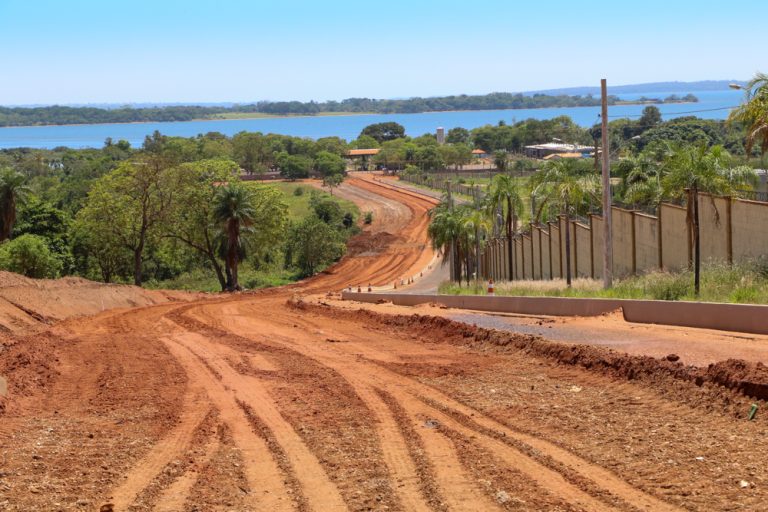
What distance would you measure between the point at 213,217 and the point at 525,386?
50.7 metres

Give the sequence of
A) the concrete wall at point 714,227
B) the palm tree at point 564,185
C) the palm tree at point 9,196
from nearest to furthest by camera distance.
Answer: the concrete wall at point 714,227, the palm tree at point 564,185, the palm tree at point 9,196

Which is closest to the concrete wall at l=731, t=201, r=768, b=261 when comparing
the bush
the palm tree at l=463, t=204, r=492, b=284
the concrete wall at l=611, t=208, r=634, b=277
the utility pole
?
the utility pole

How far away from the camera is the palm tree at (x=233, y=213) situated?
63906 mm

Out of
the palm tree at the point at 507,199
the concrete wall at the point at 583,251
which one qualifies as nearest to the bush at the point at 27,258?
the palm tree at the point at 507,199

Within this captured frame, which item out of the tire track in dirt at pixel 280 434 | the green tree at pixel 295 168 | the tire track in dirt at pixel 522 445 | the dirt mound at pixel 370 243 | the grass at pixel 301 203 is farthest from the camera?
the green tree at pixel 295 168

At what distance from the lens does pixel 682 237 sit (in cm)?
3112

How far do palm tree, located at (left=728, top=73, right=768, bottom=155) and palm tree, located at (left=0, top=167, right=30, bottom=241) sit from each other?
56.9 m

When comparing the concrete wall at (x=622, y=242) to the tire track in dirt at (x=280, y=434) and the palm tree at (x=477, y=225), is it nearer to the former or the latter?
the palm tree at (x=477, y=225)

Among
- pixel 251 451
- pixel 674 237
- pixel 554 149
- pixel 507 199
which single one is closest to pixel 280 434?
pixel 251 451

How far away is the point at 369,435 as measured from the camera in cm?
1366

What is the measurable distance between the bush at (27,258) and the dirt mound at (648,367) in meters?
44.0

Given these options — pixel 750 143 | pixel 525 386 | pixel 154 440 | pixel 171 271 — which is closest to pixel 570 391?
pixel 525 386

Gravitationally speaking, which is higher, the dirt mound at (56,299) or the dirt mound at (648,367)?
the dirt mound at (648,367)

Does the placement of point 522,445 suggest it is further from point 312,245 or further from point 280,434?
point 312,245
